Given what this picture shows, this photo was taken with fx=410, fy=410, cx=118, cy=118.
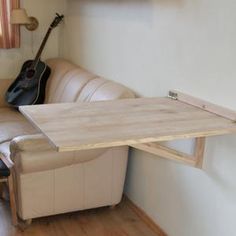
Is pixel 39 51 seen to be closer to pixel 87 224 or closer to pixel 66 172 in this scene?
pixel 66 172

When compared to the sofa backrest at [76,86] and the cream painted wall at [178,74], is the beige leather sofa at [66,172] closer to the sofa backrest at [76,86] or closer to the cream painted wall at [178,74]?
the sofa backrest at [76,86]

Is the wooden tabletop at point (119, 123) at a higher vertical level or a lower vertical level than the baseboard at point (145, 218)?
higher

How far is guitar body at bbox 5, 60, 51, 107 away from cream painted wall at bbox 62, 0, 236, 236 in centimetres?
61

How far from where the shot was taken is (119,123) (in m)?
1.69

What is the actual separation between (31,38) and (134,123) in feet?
8.13

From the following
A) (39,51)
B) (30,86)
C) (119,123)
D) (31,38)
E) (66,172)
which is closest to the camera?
(119,123)

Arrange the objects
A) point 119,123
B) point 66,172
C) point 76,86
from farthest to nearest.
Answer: point 76,86 < point 66,172 < point 119,123

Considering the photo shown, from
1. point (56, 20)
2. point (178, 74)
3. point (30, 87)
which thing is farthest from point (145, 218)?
point (56, 20)

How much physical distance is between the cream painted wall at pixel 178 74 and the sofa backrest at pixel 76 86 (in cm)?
12

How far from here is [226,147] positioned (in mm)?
1929

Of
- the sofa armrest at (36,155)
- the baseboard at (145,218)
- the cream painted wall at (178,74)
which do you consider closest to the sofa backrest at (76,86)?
the cream painted wall at (178,74)

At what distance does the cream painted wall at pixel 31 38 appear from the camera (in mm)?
3822

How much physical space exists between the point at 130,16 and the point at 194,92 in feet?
2.73

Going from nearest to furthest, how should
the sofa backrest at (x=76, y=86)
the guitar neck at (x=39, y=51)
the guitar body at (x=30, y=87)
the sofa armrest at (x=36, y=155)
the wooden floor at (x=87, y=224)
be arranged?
the sofa armrest at (x=36, y=155), the wooden floor at (x=87, y=224), the sofa backrest at (x=76, y=86), the guitar body at (x=30, y=87), the guitar neck at (x=39, y=51)
